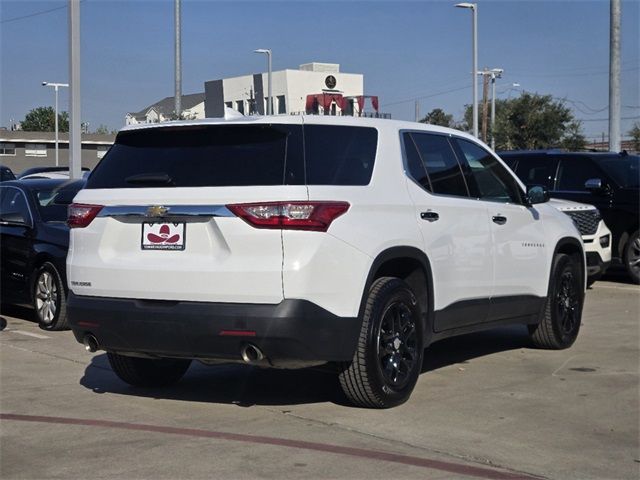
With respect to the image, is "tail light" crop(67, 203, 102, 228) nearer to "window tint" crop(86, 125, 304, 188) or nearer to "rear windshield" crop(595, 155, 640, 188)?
"window tint" crop(86, 125, 304, 188)

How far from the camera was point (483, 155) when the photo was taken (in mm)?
7941

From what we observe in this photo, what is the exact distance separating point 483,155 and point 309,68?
2050 cm

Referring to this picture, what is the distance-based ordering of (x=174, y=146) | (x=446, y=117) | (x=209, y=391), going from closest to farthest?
(x=174, y=146) → (x=209, y=391) → (x=446, y=117)

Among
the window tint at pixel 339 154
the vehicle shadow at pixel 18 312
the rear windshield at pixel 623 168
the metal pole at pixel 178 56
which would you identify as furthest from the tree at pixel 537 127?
the window tint at pixel 339 154

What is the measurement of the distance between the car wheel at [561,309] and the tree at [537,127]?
1287 inches

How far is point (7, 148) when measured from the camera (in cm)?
6300

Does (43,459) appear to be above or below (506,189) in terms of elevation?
below

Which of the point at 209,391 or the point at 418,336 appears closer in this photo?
the point at 418,336

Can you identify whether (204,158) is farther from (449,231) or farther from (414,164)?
(449,231)

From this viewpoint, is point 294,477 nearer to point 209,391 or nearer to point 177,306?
point 177,306

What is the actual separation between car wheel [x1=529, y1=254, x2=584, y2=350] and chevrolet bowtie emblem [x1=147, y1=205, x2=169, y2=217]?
12.8 feet

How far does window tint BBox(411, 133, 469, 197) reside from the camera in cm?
703

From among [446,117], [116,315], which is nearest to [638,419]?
[116,315]

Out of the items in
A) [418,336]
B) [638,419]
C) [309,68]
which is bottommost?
[638,419]
